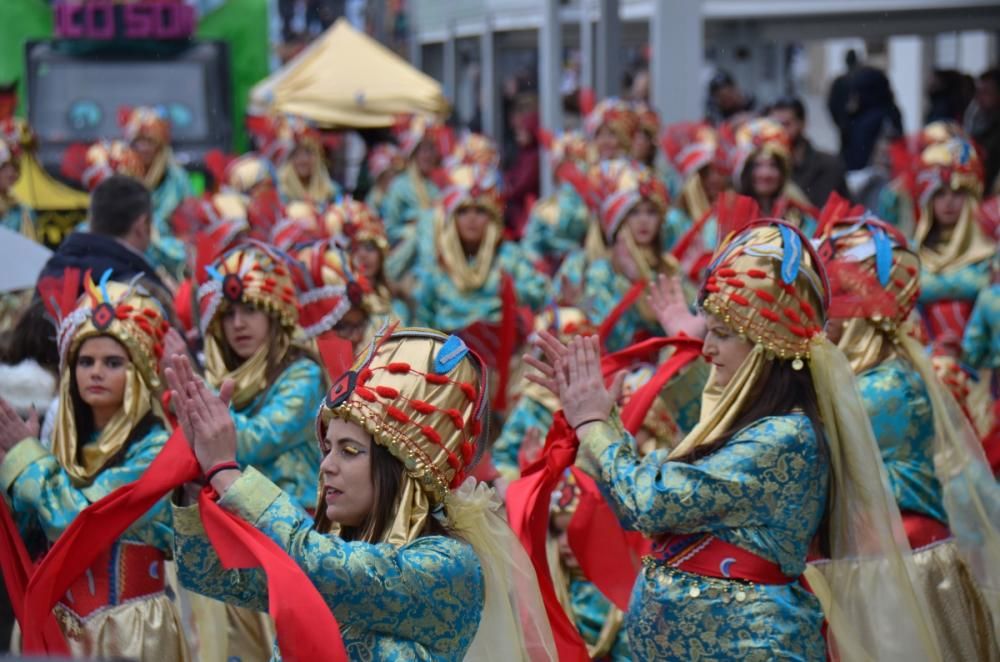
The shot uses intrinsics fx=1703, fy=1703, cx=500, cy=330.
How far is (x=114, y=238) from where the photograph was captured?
A: 6.75 metres

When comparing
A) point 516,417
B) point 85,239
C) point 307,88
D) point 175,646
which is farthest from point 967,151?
point 307,88

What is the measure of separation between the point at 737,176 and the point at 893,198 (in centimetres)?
137

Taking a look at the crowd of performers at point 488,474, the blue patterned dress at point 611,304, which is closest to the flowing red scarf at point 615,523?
the crowd of performers at point 488,474

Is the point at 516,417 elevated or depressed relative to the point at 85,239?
depressed

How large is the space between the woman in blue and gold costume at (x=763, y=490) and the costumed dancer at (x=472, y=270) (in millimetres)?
5314

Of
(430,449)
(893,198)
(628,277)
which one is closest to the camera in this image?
(430,449)

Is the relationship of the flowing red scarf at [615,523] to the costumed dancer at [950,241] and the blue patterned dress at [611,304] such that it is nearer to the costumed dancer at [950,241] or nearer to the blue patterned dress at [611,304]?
the blue patterned dress at [611,304]

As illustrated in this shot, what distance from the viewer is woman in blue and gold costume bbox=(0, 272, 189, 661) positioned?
14.5ft

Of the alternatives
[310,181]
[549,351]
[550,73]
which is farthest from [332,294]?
[550,73]

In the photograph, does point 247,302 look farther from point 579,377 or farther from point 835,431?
point 835,431

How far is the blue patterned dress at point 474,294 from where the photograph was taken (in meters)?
9.91

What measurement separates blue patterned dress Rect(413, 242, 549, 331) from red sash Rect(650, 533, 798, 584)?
563cm

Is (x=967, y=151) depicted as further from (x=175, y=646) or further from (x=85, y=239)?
(x=175, y=646)

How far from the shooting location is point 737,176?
10141 millimetres
